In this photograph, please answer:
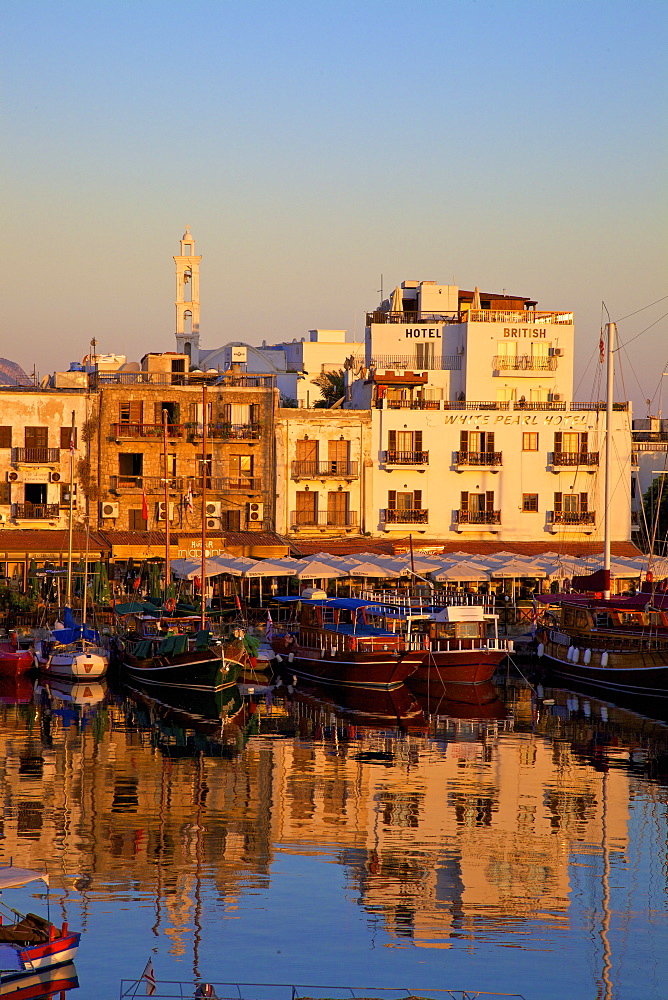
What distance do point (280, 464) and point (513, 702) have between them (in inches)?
1029

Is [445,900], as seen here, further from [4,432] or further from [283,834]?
[4,432]

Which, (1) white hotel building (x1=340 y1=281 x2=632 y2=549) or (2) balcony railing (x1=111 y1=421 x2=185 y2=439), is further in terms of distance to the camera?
(1) white hotel building (x1=340 y1=281 x2=632 y2=549)

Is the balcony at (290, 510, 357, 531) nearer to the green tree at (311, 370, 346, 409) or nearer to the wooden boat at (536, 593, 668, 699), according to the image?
the wooden boat at (536, 593, 668, 699)

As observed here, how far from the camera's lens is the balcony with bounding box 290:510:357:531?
69.8 meters

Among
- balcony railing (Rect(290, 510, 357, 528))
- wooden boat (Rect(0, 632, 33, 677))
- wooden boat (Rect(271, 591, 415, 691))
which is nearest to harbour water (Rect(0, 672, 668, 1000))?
wooden boat (Rect(271, 591, 415, 691))

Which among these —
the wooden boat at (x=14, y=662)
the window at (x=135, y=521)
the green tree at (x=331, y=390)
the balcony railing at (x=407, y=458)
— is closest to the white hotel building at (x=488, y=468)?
the balcony railing at (x=407, y=458)

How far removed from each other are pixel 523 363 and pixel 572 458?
29.0ft

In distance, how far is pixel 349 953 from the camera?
65.2 ft

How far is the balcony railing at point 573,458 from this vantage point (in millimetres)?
70875

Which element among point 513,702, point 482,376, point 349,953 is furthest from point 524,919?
point 482,376

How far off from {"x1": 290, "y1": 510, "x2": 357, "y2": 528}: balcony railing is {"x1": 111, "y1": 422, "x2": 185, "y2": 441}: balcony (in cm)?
767

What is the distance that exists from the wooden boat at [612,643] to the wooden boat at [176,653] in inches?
516

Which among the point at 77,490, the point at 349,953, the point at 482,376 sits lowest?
the point at 349,953

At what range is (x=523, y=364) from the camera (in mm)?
77500
